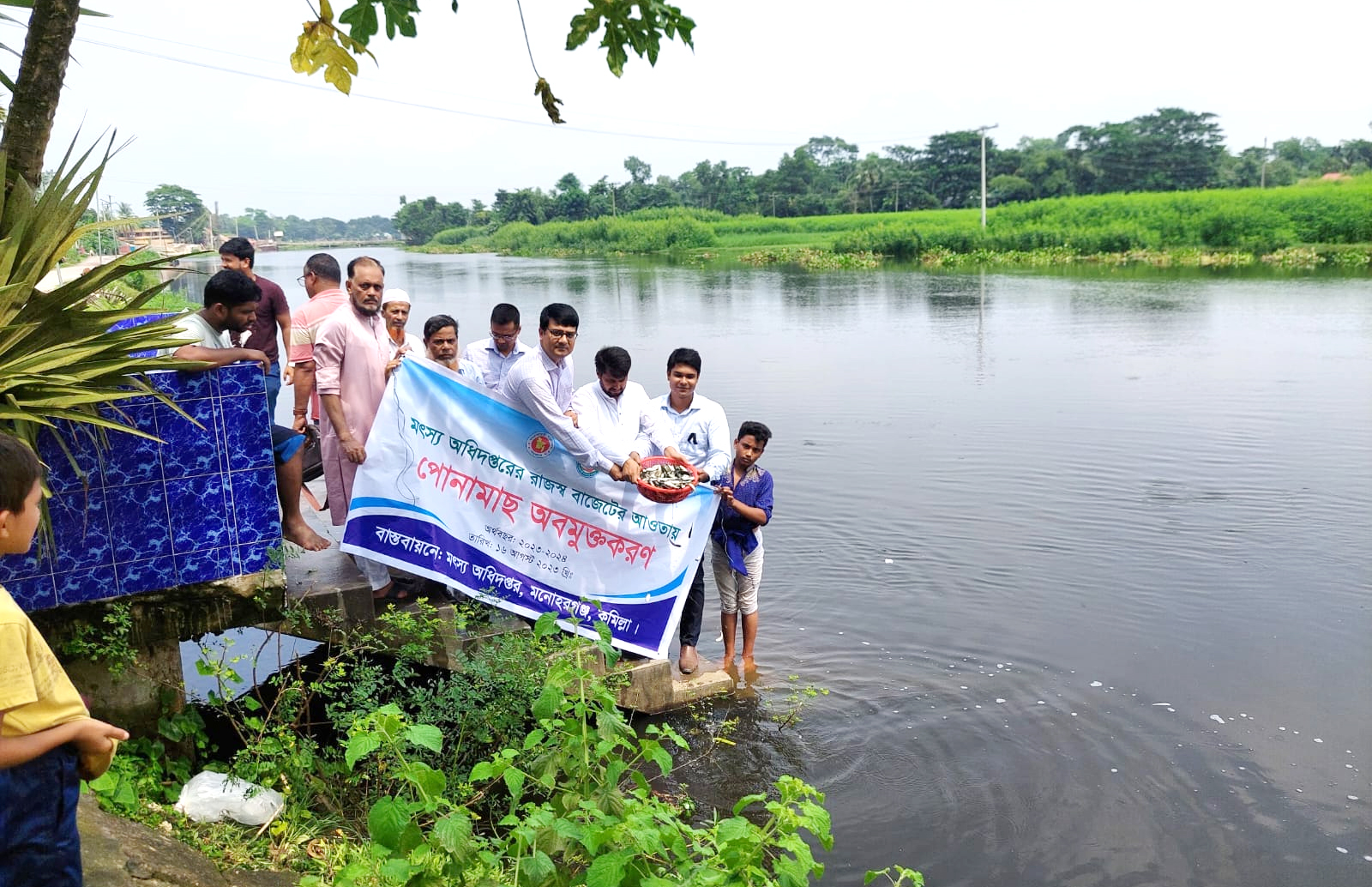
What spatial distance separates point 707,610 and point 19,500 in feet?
18.6

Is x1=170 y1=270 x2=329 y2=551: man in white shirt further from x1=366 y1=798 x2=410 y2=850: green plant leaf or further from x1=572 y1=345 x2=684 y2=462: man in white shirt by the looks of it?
x1=366 y1=798 x2=410 y2=850: green plant leaf

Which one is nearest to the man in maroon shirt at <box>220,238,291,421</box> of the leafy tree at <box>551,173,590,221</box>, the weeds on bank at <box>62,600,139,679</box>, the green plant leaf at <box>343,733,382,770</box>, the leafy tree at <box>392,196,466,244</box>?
the weeds on bank at <box>62,600,139,679</box>

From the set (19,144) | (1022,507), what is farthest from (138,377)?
(1022,507)

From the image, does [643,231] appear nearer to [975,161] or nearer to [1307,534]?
[975,161]

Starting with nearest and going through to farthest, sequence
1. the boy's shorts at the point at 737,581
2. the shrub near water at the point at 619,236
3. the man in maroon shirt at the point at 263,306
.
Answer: the boy's shorts at the point at 737,581 < the man in maroon shirt at the point at 263,306 < the shrub near water at the point at 619,236

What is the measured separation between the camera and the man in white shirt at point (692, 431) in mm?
5734

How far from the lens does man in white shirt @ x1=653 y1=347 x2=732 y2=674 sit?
5734 millimetres

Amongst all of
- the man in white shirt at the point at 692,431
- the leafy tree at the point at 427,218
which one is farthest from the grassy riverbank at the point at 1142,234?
the leafy tree at the point at 427,218

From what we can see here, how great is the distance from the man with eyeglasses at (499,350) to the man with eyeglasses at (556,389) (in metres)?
0.46

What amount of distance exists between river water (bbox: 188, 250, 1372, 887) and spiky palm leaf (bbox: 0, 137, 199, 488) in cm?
315

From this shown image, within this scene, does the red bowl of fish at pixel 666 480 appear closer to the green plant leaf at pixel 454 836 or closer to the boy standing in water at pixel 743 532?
the boy standing in water at pixel 743 532

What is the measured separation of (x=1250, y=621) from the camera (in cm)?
718

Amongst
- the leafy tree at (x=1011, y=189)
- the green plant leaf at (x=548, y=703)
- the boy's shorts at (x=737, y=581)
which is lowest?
the boy's shorts at (x=737, y=581)

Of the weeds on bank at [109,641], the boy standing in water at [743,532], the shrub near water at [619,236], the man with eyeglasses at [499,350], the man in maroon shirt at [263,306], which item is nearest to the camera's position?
the weeds on bank at [109,641]
